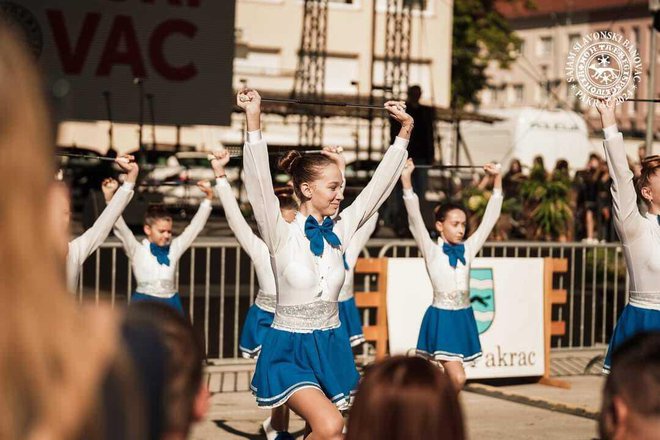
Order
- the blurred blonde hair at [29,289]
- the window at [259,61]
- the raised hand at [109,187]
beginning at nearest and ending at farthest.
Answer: the blurred blonde hair at [29,289] < the raised hand at [109,187] < the window at [259,61]

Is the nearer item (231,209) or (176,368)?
(176,368)

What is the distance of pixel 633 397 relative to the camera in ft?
7.78

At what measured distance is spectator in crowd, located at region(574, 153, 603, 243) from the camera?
1819 centimetres

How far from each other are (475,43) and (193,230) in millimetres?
33230

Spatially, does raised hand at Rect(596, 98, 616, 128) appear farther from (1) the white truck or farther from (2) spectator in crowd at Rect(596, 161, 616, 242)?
(1) the white truck

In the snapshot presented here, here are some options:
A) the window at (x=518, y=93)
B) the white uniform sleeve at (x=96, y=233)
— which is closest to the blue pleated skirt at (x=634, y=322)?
the white uniform sleeve at (x=96, y=233)

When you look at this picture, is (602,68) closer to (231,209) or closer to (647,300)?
(647,300)

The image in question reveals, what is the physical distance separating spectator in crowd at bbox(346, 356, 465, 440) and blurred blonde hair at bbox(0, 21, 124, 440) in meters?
0.83

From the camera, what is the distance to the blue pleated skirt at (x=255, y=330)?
26.8ft

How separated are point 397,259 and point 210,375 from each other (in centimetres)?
191

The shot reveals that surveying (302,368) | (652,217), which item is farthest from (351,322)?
(302,368)

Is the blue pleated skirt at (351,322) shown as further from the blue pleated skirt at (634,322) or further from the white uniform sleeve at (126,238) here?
the blue pleated skirt at (634,322)

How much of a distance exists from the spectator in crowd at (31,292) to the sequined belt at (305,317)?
422 cm

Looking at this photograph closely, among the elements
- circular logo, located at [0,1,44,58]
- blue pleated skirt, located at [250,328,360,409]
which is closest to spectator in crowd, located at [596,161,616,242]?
circular logo, located at [0,1,44,58]
